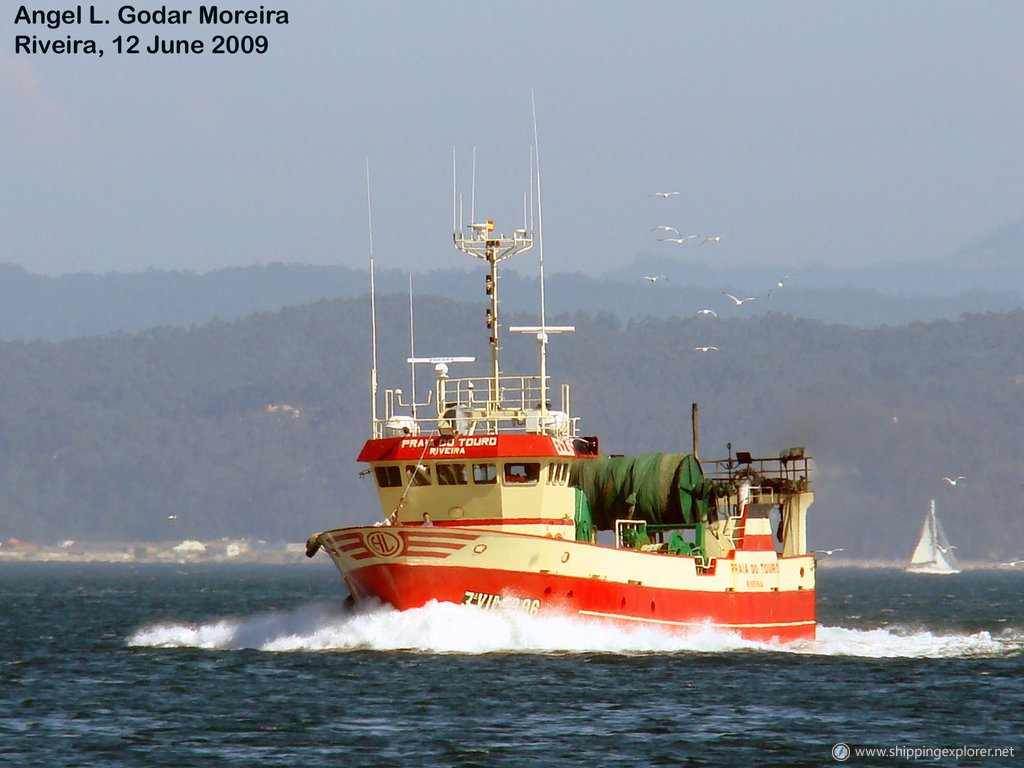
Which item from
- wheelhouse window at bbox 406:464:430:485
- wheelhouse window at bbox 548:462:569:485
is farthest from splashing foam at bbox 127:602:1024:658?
wheelhouse window at bbox 548:462:569:485

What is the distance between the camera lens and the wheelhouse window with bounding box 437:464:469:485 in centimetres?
5238

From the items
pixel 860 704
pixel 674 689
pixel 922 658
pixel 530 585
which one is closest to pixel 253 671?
pixel 530 585

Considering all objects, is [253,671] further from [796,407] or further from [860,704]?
[796,407]

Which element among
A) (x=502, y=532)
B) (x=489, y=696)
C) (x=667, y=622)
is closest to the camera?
(x=489, y=696)

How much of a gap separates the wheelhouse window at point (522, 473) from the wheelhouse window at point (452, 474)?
1177mm

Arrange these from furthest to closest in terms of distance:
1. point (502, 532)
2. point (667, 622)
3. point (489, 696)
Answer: point (667, 622) → point (502, 532) → point (489, 696)

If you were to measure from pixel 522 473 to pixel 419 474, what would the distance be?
115 inches

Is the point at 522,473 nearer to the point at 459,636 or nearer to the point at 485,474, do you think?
the point at 485,474

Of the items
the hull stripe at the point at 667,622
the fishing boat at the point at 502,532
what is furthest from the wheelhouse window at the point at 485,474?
the hull stripe at the point at 667,622

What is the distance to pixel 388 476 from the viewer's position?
53.3 metres

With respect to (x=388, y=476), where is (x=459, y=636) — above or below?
below

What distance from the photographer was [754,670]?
52.9 metres

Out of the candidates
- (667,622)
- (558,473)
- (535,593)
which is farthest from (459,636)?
(667,622)

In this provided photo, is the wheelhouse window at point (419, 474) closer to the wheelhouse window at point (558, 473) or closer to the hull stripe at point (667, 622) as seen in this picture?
the wheelhouse window at point (558, 473)
